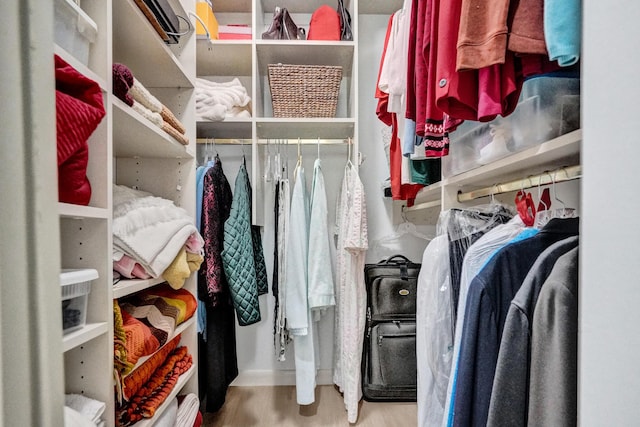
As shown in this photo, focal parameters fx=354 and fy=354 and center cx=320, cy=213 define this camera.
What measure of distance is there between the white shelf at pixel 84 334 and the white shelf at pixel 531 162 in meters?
0.96

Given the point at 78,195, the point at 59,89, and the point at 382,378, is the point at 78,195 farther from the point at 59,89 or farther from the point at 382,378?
the point at 382,378

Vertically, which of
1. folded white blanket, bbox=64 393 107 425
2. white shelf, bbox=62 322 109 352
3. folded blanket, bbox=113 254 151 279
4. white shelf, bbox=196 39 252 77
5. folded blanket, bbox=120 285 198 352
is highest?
white shelf, bbox=196 39 252 77

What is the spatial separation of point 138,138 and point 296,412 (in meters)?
1.48

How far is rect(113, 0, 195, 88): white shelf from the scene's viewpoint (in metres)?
0.93

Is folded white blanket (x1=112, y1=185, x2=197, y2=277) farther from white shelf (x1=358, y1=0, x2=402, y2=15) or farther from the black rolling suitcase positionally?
white shelf (x1=358, y1=0, x2=402, y2=15)

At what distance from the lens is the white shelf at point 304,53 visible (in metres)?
1.71

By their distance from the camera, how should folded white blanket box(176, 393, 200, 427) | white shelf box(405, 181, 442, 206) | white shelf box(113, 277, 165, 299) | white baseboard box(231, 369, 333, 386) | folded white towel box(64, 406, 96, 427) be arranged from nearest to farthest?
folded white towel box(64, 406, 96, 427), white shelf box(113, 277, 165, 299), folded white blanket box(176, 393, 200, 427), white shelf box(405, 181, 442, 206), white baseboard box(231, 369, 333, 386)

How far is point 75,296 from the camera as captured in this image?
0.69 meters

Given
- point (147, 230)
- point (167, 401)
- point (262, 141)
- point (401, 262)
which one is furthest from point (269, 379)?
point (147, 230)

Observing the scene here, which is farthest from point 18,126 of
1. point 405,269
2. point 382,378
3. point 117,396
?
point 382,378

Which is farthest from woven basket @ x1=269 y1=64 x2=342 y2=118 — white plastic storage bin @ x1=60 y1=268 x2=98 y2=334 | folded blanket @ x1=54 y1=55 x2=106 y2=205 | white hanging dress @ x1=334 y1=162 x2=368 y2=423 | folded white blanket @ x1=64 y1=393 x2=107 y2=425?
folded white blanket @ x1=64 y1=393 x2=107 y2=425

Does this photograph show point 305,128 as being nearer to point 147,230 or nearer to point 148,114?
point 148,114

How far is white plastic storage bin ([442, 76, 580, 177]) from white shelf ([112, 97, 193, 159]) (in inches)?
35.4

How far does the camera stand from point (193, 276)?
1289 mm
